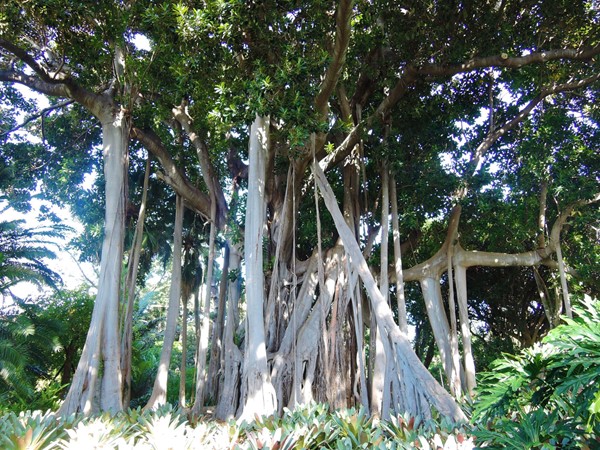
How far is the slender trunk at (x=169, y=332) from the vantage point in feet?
23.1

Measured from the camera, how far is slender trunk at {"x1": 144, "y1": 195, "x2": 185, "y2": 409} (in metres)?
7.03

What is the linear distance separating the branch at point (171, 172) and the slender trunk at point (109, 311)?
2.19ft

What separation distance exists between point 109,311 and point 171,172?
275 centimetres

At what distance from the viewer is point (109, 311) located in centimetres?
594

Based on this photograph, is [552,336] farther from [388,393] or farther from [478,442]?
[388,393]

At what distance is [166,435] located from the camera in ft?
9.57

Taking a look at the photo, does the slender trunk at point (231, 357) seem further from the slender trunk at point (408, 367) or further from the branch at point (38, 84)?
the branch at point (38, 84)

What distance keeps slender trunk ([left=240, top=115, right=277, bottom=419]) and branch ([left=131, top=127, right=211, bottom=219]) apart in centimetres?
251

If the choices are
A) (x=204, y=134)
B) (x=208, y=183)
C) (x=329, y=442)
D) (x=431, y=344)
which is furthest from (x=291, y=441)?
(x=431, y=344)

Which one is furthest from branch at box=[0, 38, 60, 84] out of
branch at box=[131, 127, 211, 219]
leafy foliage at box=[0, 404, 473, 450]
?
leafy foliage at box=[0, 404, 473, 450]

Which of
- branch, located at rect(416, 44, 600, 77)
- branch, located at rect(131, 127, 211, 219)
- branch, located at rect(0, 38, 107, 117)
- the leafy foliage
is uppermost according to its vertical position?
branch, located at rect(0, 38, 107, 117)

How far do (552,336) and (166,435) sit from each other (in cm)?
243

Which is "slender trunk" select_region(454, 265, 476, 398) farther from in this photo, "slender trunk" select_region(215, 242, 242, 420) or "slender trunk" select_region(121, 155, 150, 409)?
"slender trunk" select_region(121, 155, 150, 409)

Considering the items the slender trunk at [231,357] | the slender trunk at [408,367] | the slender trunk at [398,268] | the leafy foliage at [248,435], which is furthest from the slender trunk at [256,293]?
the slender trunk at [398,268]
